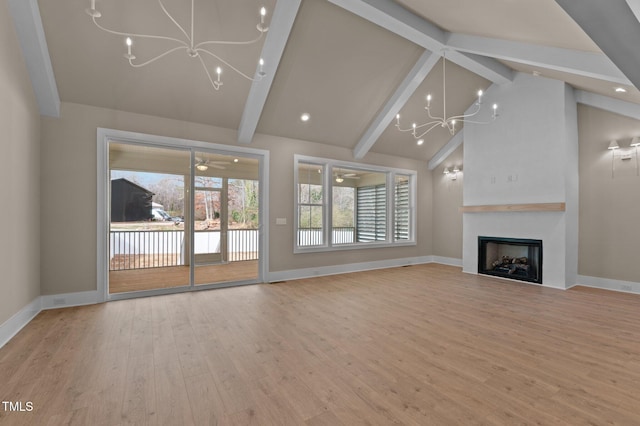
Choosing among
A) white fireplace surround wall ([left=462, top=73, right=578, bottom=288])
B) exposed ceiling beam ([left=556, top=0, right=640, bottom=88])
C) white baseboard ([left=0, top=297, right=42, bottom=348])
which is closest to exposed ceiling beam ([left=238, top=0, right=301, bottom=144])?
exposed ceiling beam ([left=556, top=0, right=640, bottom=88])

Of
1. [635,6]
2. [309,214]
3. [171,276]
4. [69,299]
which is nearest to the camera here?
[635,6]

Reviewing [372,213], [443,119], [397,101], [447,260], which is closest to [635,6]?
[443,119]

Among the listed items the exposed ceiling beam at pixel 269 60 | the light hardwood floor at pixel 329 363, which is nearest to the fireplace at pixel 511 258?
the light hardwood floor at pixel 329 363

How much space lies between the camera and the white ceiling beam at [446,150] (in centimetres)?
746

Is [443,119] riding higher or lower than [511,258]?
higher

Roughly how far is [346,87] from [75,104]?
13.5 feet

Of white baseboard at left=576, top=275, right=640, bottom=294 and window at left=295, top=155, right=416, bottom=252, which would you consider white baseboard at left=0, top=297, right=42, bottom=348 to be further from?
white baseboard at left=576, top=275, right=640, bottom=294

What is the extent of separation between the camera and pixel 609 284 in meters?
5.20

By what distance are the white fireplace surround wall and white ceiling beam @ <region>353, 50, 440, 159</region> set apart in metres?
1.96

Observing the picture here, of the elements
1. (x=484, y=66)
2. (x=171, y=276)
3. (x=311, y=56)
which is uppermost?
(x=484, y=66)

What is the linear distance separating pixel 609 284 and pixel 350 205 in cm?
497

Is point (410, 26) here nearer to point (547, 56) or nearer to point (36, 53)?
point (547, 56)

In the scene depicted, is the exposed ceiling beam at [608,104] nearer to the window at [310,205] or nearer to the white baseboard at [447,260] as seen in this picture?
the white baseboard at [447,260]

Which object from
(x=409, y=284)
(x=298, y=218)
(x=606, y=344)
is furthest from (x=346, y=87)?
(x=606, y=344)
